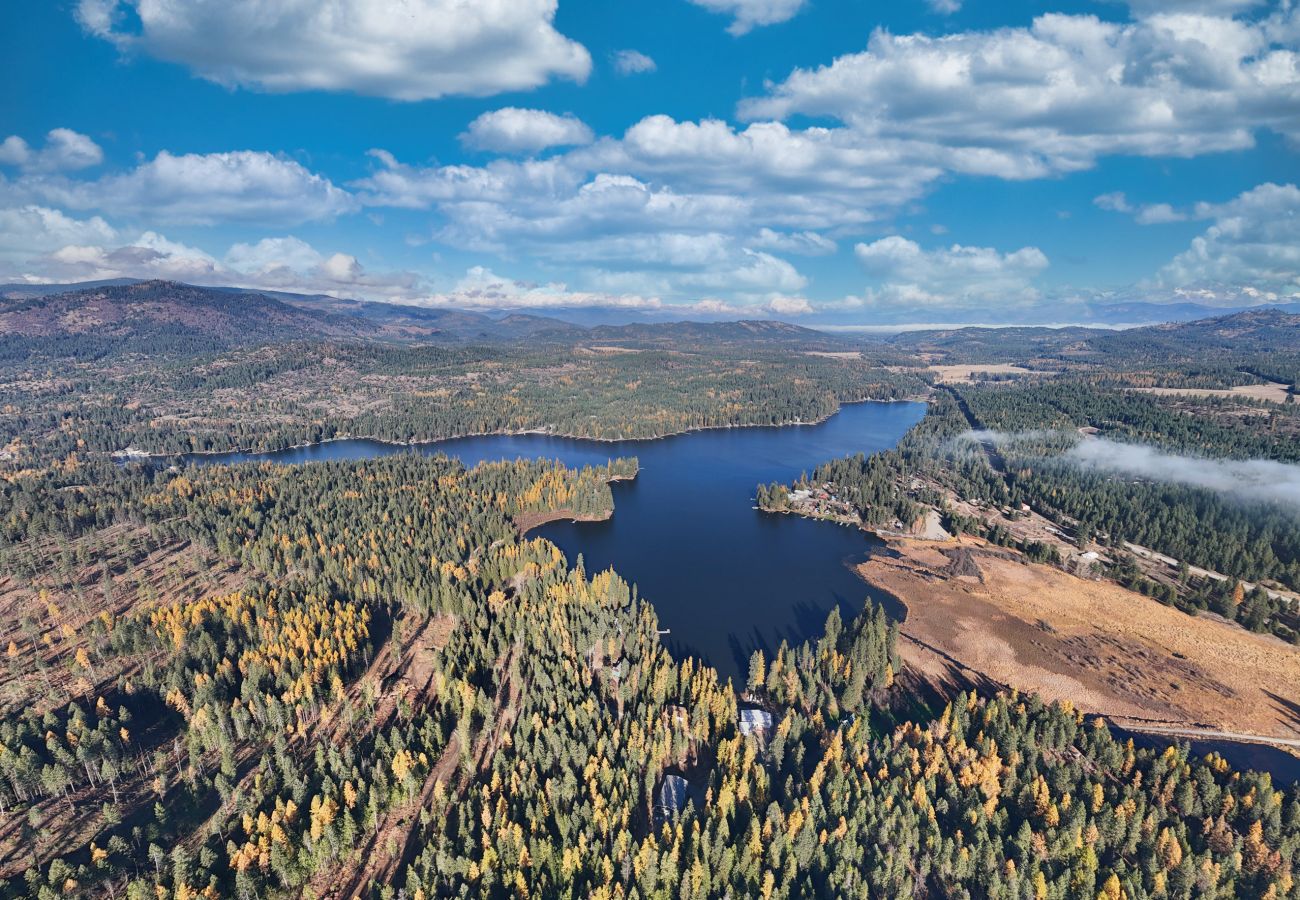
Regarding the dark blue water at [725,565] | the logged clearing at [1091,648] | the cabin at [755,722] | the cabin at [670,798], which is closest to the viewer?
the cabin at [670,798]

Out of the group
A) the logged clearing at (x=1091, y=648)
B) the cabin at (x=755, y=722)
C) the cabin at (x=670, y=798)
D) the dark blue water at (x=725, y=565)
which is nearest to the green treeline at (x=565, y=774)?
the cabin at (x=670, y=798)

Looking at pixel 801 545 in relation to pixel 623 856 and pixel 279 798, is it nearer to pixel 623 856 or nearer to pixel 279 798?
pixel 623 856

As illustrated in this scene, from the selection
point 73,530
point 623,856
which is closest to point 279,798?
point 623,856

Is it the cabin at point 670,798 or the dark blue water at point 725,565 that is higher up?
the dark blue water at point 725,565

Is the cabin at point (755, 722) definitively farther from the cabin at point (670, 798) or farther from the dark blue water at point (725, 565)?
the dark blue water at point (725, 565)

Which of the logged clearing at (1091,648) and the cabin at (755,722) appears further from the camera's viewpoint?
the logged clearing at (1091,648)

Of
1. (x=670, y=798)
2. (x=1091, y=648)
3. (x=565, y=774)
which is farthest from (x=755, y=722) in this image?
(x=1091, y=648)

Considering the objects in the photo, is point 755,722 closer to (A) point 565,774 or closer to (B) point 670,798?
(B) point 670,798

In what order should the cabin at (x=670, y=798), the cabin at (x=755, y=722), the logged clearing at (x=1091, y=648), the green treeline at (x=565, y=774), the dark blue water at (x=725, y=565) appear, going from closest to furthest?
1. the green treeline at (x=565, y=774)
2. the cabin at (x=670, y=798)
3. the cabin at (x=755, y=722)
4. the logged clearing at (x=1091, y=648)
5. the dark blue water at (x=725, y=565)
